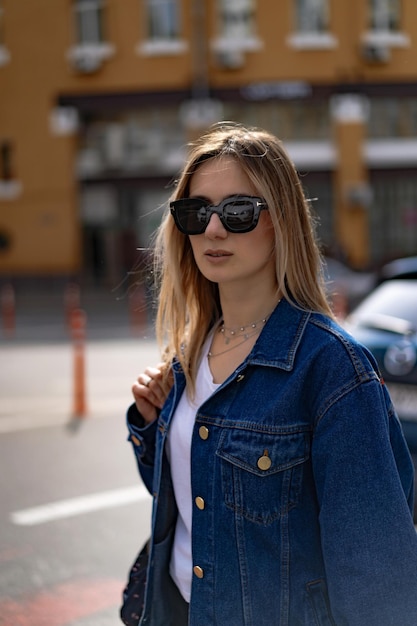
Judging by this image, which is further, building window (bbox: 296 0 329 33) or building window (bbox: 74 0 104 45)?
building window (bbox: 74 0 104 45)

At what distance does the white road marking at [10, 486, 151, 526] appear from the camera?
5.79m

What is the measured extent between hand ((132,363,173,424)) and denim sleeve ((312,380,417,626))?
2.06ft

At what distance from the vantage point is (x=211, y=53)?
27750mm

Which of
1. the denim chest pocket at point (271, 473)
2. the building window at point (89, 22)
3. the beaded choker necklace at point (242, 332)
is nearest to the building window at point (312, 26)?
the building window at point (89, 22)

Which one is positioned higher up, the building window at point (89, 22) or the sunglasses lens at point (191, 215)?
the building window at point (89, 22)

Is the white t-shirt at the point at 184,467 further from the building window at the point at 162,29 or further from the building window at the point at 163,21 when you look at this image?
the building window at the point at 163,21

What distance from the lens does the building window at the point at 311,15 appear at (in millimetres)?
28000

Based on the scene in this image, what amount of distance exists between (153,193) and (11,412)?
68.2 ft

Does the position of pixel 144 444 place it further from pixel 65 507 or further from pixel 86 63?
pixel 86 63

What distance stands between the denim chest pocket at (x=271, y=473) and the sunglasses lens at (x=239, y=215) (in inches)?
19.2

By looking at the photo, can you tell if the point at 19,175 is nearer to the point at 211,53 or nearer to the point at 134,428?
the point at 211,53

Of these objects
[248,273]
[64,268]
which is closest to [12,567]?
[248,273]

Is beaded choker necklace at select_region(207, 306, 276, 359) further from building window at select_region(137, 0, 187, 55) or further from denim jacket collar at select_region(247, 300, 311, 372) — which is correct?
building window at select_region(137, 0, 187, 55)

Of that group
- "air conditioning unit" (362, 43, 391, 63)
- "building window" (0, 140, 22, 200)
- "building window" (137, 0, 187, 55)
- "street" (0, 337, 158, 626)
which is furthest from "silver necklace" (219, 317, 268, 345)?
"building window" (0, 140, 22, 200)
